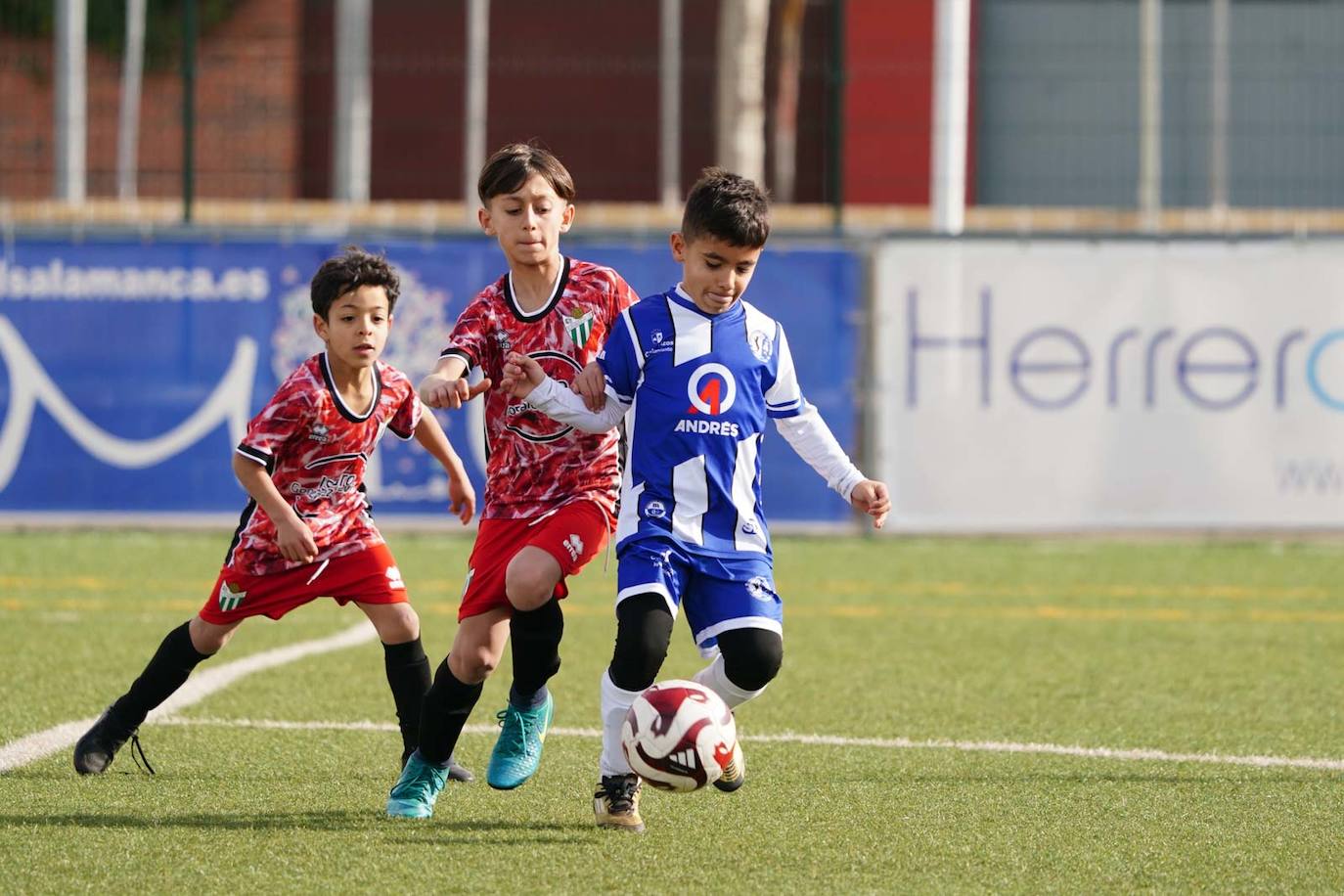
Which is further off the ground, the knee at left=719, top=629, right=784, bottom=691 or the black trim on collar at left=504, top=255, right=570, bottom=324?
the black trim on collar at left=504, top=255, right=570, bottom=324

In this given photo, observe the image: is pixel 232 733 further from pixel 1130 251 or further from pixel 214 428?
pixel 1130 251

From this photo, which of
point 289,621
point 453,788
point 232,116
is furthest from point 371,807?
Answer: point 232,116

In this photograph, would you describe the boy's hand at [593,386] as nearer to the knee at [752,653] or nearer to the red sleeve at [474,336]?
the red sleeve at [474,336]

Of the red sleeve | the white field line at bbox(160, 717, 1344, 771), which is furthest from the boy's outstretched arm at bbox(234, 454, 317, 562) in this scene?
the white field line at bbox(160, 717, 1344, 771)

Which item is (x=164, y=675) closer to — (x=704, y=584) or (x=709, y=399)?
(x=704, y=584)

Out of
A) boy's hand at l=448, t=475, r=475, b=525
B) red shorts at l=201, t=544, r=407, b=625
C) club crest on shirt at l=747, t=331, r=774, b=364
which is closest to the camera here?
club crest on shirt at l=747, t=331, r=774, b=364

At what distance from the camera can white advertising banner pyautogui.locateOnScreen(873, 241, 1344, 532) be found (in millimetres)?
11320

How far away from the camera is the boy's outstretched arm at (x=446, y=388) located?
183 inches

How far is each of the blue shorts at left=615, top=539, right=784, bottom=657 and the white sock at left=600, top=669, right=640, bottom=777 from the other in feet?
0.71

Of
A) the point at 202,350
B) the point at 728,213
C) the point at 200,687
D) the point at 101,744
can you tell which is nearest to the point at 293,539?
the point at 101,744

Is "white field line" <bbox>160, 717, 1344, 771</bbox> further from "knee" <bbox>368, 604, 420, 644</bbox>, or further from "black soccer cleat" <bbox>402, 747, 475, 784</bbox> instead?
"knee" <bbox>368, 604, 420, 644</bbox>

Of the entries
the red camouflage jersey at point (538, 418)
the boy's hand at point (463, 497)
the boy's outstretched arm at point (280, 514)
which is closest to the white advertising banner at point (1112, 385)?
the boy's hand at point (463, 497)

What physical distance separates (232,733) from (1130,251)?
711cm

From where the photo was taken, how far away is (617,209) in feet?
62.3
